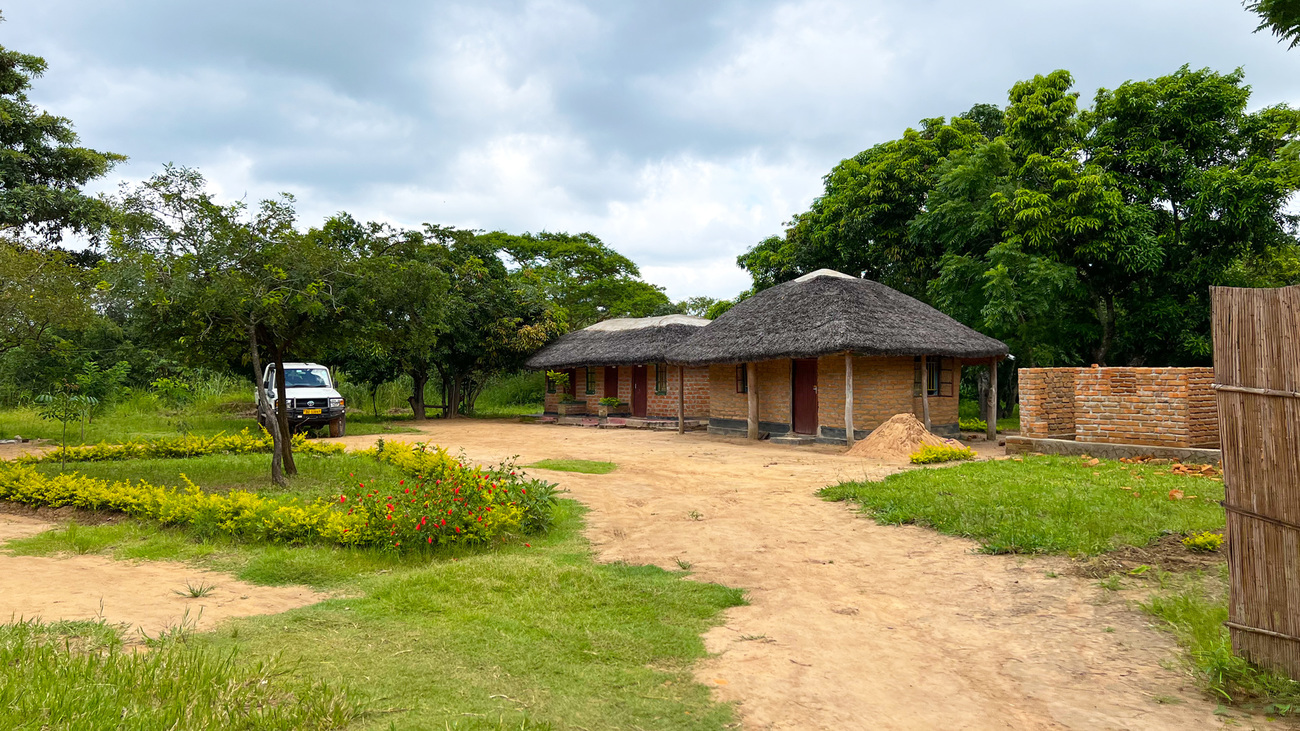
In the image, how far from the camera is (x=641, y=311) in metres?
39.8

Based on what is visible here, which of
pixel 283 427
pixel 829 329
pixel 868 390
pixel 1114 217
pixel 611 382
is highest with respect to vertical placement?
pixel 1114 217

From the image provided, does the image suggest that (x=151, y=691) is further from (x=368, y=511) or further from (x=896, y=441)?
(x=896, y=441)

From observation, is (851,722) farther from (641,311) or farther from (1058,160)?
(641,311)

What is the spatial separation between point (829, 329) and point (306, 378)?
1422cm

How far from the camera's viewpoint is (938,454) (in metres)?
13.3

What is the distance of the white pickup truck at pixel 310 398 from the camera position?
60.8 feet

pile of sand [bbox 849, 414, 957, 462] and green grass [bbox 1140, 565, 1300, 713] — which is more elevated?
pile of sand [bbox 849, 414, 957, 462]

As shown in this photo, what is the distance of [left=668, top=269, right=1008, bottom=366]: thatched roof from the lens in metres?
16.2

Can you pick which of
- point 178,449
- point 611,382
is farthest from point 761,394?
point 178,449

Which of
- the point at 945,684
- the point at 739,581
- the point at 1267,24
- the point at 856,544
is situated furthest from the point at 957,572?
the point at 1267,24

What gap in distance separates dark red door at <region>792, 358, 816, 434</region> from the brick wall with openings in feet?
16.0

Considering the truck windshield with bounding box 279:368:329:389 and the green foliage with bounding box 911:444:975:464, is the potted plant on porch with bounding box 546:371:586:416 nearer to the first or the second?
the truck windshield with bounding box 279:368:329:389

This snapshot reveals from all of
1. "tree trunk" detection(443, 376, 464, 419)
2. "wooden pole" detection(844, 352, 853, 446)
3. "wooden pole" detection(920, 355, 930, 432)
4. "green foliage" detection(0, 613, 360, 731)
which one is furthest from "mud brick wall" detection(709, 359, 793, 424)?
"green foliage" detection(0, 613, 360, 731)

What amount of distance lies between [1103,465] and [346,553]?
1148cm
